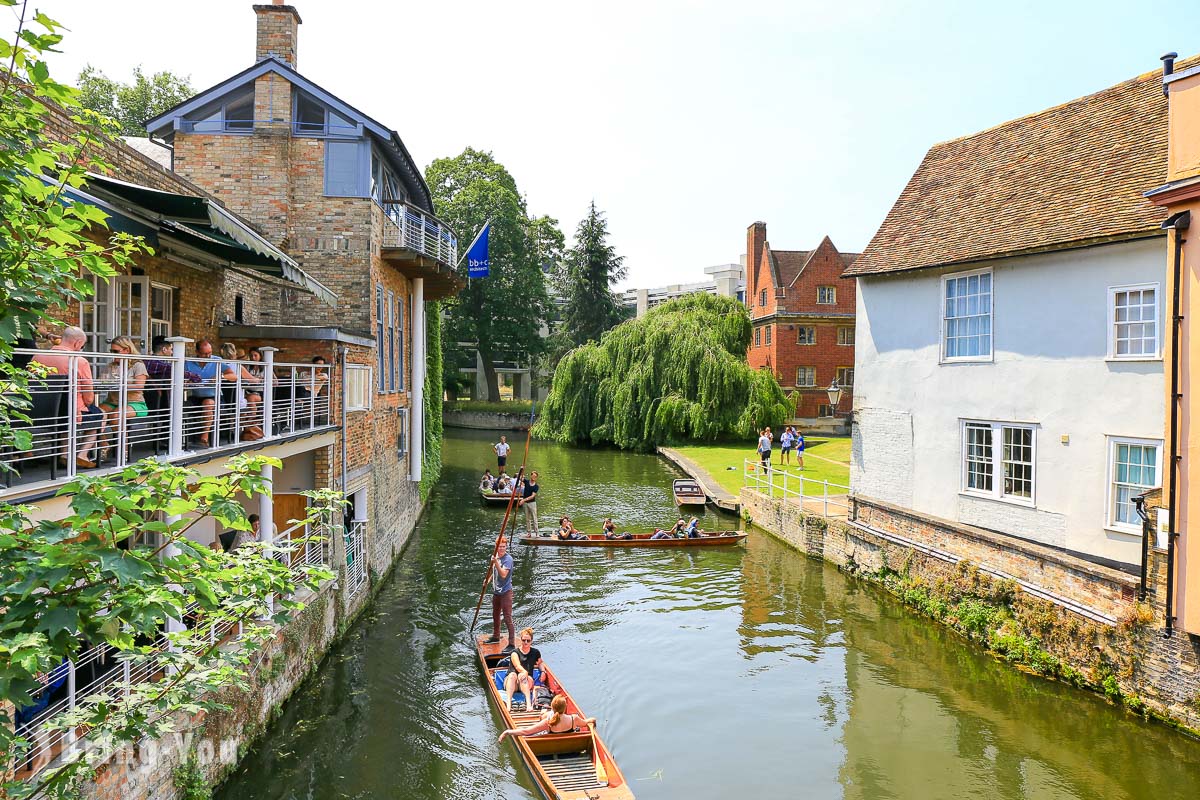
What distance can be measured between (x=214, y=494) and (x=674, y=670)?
33.9ft

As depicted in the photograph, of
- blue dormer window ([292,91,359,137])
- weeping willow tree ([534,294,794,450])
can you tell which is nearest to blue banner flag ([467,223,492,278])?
blue dormer window ([292,91,359,137])

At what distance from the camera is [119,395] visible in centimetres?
713

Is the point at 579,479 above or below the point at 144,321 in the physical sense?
below

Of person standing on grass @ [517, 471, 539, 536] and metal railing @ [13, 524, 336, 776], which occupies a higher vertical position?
metal railing @ [13, 524, 336, 776]

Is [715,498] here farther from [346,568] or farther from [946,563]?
[346,568]

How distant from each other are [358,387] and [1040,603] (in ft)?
40.1

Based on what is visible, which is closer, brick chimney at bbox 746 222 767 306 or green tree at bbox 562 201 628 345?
brick chimney at bbox 746 222 767 306

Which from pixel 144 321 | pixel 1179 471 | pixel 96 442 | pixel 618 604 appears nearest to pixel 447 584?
pixel 618 604

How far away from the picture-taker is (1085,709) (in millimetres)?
11359

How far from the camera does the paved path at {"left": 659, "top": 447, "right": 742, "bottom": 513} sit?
2605 centimetres

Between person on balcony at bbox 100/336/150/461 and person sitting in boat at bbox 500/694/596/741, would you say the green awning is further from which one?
person sitting in boat at bbox 500/694/596/741

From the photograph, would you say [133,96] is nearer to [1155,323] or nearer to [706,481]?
[706,481]

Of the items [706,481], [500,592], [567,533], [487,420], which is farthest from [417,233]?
[487,420]

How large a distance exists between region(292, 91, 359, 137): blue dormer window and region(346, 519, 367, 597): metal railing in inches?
314
